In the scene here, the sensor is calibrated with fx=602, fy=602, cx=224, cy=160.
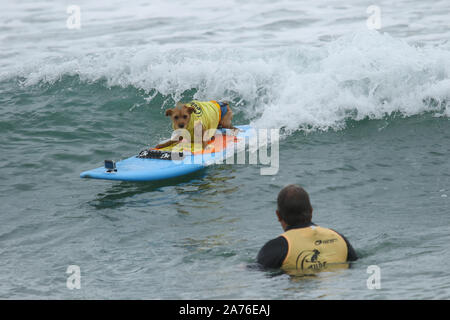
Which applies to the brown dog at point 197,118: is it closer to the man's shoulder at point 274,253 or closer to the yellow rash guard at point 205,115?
the yellow rash guard at point 205,115

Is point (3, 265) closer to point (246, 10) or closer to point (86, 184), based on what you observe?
point (86, 184)

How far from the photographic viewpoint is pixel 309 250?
4.36m

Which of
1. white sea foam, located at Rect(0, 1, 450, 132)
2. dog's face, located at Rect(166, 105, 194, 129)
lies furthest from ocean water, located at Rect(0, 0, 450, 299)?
dog's face, located at Rect(166, 105, 194, 129)

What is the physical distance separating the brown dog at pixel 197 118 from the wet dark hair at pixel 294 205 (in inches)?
172

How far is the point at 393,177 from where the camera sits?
8086 mm

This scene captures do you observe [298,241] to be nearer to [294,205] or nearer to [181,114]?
[294,205]

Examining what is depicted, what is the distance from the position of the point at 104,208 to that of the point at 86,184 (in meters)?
1.13

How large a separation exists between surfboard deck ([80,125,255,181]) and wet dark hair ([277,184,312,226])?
3.92m

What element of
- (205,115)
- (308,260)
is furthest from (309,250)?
(205,115)

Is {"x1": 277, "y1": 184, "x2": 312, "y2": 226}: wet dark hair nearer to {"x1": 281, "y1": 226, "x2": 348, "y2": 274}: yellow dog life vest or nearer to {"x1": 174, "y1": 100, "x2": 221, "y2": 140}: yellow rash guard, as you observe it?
{"x1": 281, "y1": 226, "x2": 348, "y2": 274}: yellow dog life vest

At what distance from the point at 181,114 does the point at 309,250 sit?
454 cm

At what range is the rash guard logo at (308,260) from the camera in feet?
14.3
